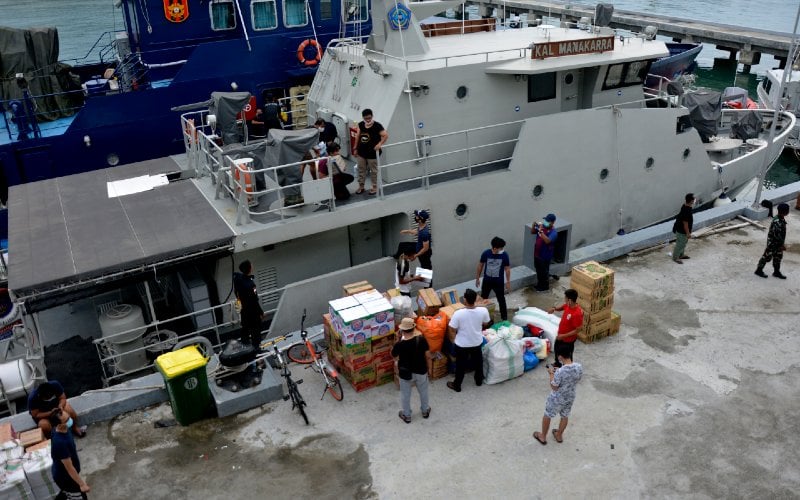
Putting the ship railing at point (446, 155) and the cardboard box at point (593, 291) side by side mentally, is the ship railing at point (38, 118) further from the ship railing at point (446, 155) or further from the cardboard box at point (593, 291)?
the cardboard box at point (593, 291)

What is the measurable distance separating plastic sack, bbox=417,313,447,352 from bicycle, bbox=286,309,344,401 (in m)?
1.22

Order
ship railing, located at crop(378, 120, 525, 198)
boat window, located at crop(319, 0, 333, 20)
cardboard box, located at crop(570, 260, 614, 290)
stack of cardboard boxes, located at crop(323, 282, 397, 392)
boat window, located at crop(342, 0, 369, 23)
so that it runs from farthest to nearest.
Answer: boat window, located at crop(319, 0, 333, 20), boat window, located at crop(342, 0, 369, 23), ship railing, located at crop(378, 120, 525, 198), cardboard box, located at crop(570, 260, 614, 290), stack of cardboard boxes, located at crop(323, 282, 397, 392)

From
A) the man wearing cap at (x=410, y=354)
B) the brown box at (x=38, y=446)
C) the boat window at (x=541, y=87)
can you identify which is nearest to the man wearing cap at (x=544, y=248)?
the boat window at (x=541, y=87)

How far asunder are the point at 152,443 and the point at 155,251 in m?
2.67

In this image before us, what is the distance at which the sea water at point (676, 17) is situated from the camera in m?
44.6

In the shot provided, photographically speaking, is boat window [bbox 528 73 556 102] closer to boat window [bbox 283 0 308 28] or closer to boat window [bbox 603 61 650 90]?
boat window [bbox 603 61 650 90]

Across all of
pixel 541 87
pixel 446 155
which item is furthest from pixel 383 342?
pixel 541 87

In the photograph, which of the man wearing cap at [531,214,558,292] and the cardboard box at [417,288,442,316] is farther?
the man wearing cap at [531,214,558,292]

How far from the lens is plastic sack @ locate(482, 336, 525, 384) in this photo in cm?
838

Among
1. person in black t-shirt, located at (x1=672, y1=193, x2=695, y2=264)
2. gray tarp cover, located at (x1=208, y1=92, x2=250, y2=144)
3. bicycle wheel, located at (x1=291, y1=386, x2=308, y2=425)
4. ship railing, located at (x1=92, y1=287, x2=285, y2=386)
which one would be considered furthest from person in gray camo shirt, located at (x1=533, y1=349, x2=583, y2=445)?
gray tarp cover, located at (x1=208, y1=92, x2=250, y2=144)

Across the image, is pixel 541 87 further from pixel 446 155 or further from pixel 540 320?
pixel 540 320

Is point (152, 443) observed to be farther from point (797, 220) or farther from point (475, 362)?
point (797, 220)

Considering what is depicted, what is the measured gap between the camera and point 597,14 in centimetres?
1562

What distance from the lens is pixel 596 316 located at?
9211 mm
